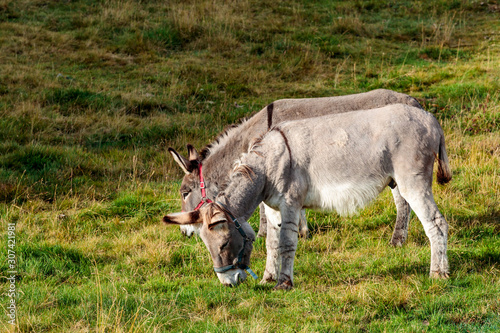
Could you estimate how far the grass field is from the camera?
15.0ft

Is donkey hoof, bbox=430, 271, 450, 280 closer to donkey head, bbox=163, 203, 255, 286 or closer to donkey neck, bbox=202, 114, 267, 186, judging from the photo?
donkey head, bbox=163, 203, 255, 286

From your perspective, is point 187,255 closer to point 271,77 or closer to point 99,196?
point 99,196

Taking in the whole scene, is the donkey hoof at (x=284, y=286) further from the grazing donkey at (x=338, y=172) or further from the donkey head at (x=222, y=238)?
the donkey head at (x=222, y=238)

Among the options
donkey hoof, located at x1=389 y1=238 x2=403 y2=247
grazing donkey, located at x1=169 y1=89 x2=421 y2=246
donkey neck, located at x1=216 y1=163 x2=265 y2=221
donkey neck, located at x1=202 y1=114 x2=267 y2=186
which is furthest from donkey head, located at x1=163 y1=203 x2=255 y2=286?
donkey hoof, located at x1=389 y1=238 x2=403 y2=247

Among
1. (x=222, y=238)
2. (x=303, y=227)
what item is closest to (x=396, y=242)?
(x=303, y=227)

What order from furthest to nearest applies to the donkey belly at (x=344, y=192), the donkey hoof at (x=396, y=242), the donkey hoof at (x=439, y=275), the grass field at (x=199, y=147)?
the donkey hoof at (x=396, y=242) < the donkey belly at (x=344, y=192) < the donkey hoof at (x=439, y=275) < the grass field at (x=199, y=147)

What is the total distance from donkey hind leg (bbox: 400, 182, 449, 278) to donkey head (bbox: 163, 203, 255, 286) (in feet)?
5.48

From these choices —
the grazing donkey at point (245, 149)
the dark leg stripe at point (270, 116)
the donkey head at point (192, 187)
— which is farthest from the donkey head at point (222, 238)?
the dark leg stripe at point (270, 116)

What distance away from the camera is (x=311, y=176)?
5164mm

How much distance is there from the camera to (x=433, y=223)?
503 cm

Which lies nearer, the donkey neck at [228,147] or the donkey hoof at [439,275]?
the donkey hoof at [439,275]

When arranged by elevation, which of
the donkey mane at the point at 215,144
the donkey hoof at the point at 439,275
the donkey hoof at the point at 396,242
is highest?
the donkey mane at the point at 215,144

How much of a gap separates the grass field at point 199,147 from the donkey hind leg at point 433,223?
0.18 metres

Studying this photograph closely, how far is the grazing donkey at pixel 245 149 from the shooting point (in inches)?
249
